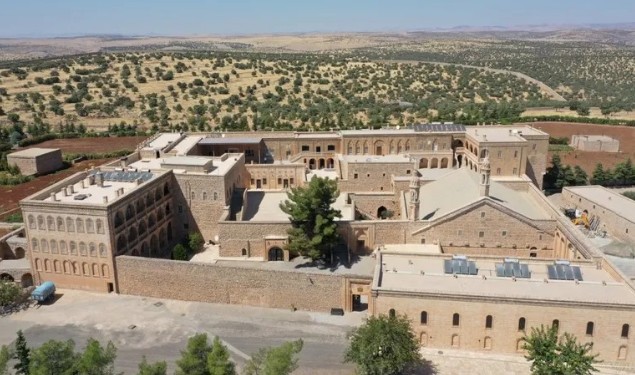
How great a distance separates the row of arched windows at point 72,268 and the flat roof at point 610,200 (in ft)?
144

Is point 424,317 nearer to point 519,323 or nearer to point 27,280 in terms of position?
point 519,323

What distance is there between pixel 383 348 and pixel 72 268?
25.5 m

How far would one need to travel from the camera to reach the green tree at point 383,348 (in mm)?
28188

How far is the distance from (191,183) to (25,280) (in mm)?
15084

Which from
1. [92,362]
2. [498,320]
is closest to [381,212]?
[498,320]

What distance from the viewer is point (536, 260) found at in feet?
117

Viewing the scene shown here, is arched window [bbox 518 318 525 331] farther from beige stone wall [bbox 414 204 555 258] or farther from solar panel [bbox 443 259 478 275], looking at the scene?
beige stone wall [bbox 414 204 555 258]

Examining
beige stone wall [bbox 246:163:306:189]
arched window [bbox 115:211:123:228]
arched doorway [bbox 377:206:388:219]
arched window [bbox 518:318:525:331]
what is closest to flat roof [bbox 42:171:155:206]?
arched window [bbox 115:211:123:228]

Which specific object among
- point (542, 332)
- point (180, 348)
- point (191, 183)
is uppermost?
point (191, 183)

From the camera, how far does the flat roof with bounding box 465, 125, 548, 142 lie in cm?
5753

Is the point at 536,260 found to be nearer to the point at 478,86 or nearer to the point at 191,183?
the point at 191,183

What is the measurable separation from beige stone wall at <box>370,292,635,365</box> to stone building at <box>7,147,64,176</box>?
55893 mm

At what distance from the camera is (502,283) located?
107ft

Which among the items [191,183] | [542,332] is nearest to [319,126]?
[191,183]
